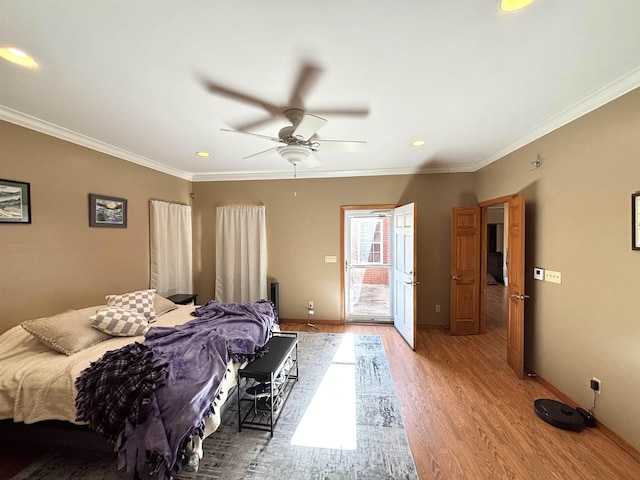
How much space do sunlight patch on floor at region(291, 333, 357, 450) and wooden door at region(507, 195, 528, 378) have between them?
1.82 meters

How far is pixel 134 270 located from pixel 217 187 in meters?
1.95

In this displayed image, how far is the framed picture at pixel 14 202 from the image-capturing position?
218 centimetres

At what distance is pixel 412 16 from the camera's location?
1.25m

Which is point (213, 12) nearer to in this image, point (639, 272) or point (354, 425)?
point (354, 425)

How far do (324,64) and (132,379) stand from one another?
2321mm

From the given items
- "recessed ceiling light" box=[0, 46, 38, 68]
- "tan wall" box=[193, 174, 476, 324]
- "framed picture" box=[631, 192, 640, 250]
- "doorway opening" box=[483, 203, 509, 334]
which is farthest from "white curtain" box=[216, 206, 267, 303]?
"doorway opening" box=[483, 203, 509, 334]

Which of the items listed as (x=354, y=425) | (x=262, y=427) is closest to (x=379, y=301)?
(x=354, y=425)

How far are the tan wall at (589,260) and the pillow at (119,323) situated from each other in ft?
13.1

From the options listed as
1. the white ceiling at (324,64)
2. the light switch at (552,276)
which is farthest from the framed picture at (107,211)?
the light switch at (552,276)

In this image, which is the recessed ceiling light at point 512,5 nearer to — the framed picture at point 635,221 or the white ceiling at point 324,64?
the white ceiling at point 324,64

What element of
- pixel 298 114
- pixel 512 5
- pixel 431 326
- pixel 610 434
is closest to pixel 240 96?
pixel 298 114

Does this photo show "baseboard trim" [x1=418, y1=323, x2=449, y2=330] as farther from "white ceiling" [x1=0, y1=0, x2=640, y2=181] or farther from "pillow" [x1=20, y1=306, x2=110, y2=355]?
"pillow" [x1=20, y1=306, x2=110, y2=355]

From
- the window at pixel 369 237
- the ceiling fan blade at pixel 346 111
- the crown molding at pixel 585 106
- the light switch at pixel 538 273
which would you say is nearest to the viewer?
the crown molding at pixel 585 106

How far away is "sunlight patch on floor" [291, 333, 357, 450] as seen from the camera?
76.5 inches
